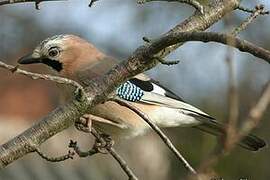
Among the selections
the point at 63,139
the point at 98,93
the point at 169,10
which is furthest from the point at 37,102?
the point at 98,93

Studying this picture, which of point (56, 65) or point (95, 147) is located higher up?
point (95, 147)

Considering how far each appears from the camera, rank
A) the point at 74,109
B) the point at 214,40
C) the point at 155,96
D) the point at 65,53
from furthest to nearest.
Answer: the point at 155,96 → the point at 65,53 → the point at 74,109 → the point at 214,40

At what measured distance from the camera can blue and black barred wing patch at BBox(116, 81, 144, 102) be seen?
3.80m

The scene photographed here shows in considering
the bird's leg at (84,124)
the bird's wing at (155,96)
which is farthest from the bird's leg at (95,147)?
the bird's wing at (155,96)

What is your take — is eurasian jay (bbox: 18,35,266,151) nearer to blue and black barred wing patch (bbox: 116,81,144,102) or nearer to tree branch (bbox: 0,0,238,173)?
blue and black barred wing patch (bbox: 116,81,144,102)

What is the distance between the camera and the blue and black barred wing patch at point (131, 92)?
3805 mm

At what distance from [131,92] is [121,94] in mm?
201

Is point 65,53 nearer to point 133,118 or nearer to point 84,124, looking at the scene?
point 133,118

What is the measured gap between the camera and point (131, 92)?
3.94m

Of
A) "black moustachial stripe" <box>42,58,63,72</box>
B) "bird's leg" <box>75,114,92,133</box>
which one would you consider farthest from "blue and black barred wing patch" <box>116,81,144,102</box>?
"bird's leg" <box>75,114,92,133</box>

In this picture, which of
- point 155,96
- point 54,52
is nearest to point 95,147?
point 54,52

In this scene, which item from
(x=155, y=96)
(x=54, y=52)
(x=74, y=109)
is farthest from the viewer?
(x=155, y=96)

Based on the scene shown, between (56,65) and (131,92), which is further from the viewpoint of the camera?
(56,65)

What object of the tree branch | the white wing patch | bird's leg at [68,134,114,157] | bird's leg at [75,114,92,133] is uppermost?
the tree branch
